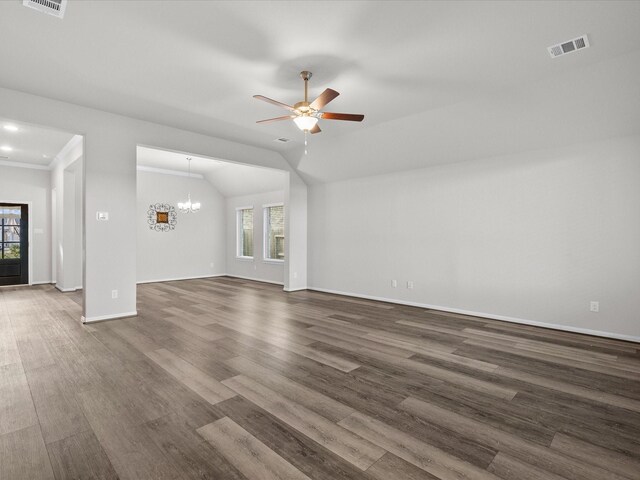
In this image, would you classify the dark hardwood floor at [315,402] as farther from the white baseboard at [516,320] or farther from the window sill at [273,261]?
the window sill at [273,261]

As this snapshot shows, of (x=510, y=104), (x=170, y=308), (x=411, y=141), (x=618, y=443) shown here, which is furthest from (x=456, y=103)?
(x=170, y=308)

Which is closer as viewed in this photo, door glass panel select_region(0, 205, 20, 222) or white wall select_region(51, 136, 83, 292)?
white wall select_region(51, 136, 83, 292)

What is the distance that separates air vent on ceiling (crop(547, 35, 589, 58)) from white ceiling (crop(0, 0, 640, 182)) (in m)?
0.08

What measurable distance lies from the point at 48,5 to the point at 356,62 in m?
2.64

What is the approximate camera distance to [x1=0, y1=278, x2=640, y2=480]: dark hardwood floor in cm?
181

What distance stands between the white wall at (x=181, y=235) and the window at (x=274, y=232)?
2070 millimetres

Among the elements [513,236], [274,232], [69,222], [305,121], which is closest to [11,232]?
[69,222]

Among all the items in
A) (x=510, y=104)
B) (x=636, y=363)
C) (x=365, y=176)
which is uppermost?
(x=510, y=104)

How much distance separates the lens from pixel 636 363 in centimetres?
327

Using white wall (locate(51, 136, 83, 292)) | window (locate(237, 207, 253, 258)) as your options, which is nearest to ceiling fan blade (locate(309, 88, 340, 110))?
white wall (locate(51, 136, 83, 292))

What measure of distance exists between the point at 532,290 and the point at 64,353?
590 centimetres

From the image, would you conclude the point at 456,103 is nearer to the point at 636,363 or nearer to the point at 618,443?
the point at 636,363

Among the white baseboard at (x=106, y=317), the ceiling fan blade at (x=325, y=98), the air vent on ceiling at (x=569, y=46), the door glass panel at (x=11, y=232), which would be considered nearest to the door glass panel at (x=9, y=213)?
the door glass panel at (x=11, y=232)

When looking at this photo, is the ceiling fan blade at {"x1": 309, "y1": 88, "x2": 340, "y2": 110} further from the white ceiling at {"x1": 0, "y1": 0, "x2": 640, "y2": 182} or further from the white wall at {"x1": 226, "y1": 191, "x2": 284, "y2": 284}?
the white wall at {"x1": 226, "y1": 191, "x2": 284, "y2": 284}
